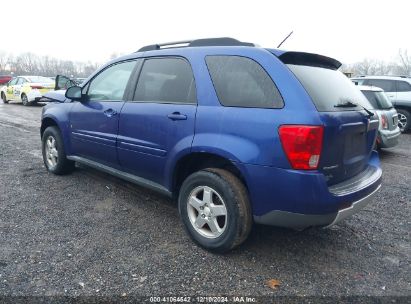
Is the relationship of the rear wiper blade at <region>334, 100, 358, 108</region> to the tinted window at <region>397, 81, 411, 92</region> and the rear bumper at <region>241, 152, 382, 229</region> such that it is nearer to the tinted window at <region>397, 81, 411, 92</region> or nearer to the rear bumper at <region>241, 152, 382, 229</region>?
the rear bumper at <region>241, 152, 382, 229</region>

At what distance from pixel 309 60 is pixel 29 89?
53.9ft

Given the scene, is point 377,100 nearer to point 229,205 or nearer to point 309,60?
point 309,60

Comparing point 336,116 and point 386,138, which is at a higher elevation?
point 336,116

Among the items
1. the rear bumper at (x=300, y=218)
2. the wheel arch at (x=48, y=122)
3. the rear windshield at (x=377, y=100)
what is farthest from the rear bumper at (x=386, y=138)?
the wheel arch at (x=48, y=122)

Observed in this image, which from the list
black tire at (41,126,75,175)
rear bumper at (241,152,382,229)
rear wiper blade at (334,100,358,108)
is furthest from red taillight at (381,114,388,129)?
black tire at (41,126,75,175)


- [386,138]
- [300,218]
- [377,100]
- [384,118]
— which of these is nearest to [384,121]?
[384,118]

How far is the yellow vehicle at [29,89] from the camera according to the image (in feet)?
53.6

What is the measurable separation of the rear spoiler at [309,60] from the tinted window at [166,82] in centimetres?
85

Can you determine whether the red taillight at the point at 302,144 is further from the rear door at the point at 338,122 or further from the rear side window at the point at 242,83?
the rear side window at the point at 242,83

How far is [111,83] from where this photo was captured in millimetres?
4098

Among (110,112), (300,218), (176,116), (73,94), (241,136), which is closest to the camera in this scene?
(300,218)

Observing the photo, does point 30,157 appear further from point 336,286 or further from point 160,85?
point 336,286

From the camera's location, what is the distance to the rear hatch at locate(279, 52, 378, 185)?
99.7 inches

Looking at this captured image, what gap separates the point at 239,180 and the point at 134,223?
1356 millimetres
